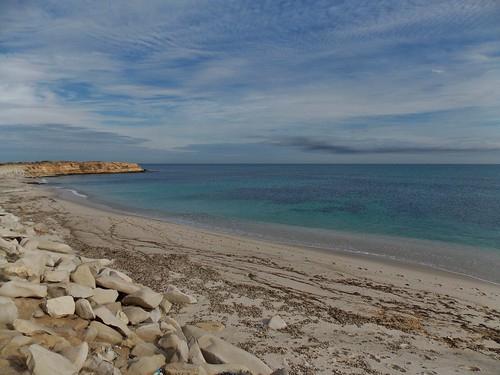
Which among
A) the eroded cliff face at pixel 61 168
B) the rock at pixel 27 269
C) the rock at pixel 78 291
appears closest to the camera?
the rock at pixel 78 291

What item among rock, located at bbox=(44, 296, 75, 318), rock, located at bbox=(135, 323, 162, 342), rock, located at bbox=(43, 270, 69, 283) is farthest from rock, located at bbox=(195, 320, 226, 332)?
rock, located at bbox=(43, 270, 69, 283)

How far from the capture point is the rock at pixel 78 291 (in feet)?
21.7

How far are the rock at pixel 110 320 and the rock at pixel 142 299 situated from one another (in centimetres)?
111

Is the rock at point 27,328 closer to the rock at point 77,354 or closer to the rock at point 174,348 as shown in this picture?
the rock at point 77,354

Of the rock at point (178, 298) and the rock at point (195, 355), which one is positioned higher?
the rock at point (195, 355)

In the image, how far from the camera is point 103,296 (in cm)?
716

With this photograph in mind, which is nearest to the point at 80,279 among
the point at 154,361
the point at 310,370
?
the point at 154,361

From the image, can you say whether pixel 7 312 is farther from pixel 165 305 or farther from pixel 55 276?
pixel 165 305

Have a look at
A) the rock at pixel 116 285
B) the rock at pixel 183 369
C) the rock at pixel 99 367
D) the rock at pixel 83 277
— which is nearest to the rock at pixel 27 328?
the rock at pixel 99 367

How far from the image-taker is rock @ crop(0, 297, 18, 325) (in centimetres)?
527

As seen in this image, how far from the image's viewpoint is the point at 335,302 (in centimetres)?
916

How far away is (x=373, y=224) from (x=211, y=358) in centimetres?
1884

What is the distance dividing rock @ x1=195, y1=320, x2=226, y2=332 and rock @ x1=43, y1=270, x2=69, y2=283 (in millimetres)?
3030

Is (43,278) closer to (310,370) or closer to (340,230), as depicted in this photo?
(310,370)
